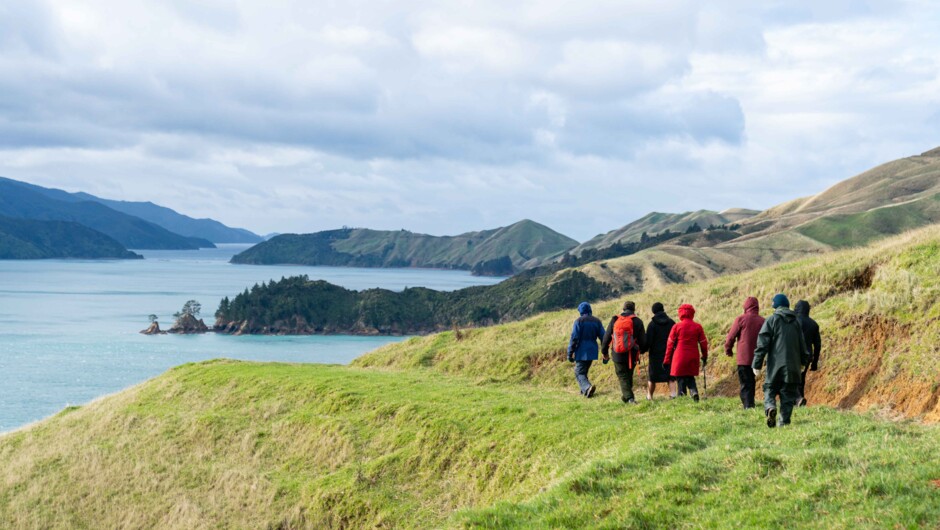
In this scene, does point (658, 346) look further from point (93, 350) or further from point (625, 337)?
point (93, 350)

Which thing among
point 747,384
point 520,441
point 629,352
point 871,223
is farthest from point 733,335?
point 871,223

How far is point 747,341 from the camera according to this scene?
13688mm

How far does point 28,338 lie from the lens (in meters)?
133

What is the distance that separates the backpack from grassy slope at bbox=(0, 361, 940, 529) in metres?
1.33

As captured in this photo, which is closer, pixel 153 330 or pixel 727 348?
pixel 727 348

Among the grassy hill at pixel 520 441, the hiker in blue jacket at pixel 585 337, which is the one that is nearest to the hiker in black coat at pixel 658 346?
the grassy hill at pixel 520 441

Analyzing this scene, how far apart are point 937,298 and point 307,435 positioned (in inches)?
645

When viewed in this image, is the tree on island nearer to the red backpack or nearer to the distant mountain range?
the distant mountain range

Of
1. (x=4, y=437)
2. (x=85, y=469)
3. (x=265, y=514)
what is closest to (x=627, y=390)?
(x=265, y=514)

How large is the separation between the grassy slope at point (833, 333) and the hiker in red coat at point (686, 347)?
3621 millimetres

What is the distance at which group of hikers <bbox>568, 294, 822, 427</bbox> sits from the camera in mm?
12102

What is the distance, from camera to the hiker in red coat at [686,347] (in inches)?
591

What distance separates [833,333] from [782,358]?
7536 millimetres

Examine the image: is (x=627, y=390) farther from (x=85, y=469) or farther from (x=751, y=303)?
(x=85, y=469)
